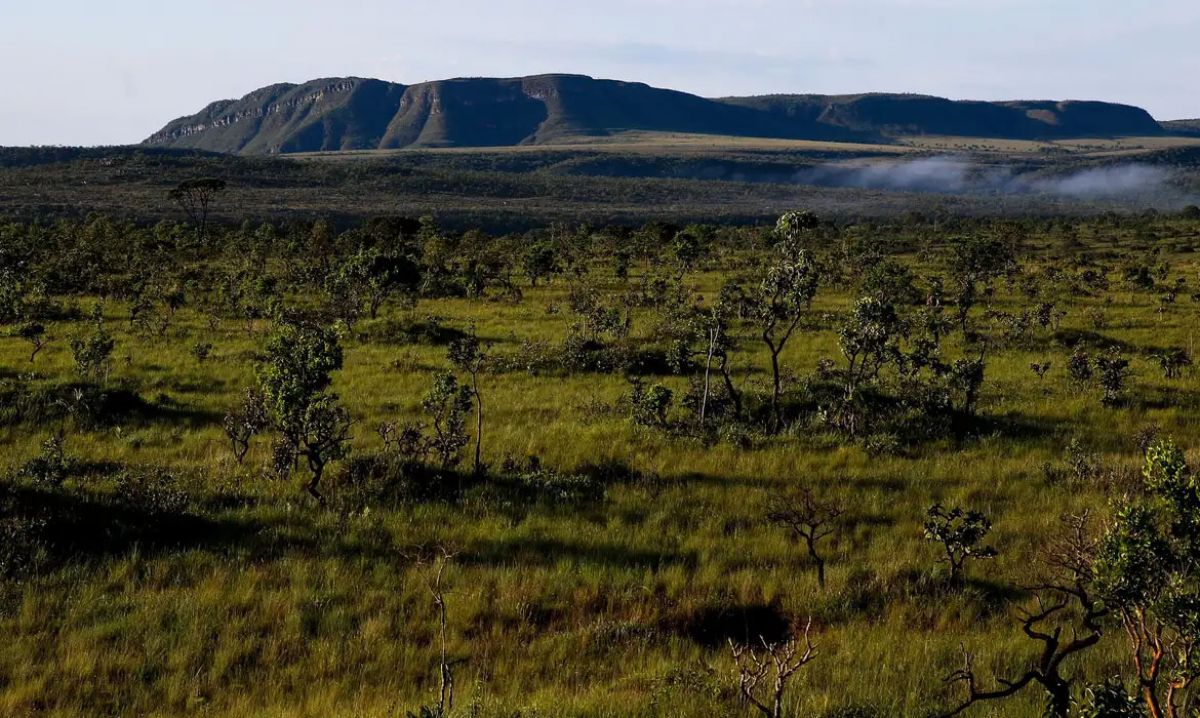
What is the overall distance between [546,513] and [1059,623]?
644 cm

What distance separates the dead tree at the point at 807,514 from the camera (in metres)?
10.0

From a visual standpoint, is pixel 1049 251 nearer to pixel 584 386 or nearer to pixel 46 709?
pixel 584 386

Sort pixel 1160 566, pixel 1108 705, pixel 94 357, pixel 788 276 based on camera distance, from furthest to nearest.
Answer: pixel 94 357 < pixel 788 276 < pixel 1160 566 < pixel 1108 705

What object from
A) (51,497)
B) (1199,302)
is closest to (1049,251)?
(1199,302)

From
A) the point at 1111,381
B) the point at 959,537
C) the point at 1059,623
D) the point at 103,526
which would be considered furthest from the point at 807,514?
the point at 1111,381

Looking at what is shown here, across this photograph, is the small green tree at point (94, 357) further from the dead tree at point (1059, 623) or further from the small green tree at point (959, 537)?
the dead tree at point (1059, 623)

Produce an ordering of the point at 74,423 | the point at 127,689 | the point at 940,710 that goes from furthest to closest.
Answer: the point at 74,423 < the point at 127,689 < the point at 940,710

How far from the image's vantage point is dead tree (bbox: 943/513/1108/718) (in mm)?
4797

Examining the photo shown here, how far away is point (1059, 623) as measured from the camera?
8297mm

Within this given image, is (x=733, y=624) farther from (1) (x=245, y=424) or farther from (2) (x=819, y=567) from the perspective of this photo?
(1) (x=245, y=424)

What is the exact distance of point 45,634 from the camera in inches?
295

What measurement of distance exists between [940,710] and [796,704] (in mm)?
1121

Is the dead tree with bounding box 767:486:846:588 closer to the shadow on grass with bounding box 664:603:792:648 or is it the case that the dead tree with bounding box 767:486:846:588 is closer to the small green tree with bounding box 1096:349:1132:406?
the shadow on grass with bounding box 664:603:792:648

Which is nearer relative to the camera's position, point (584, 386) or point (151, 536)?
point (151, 536)
